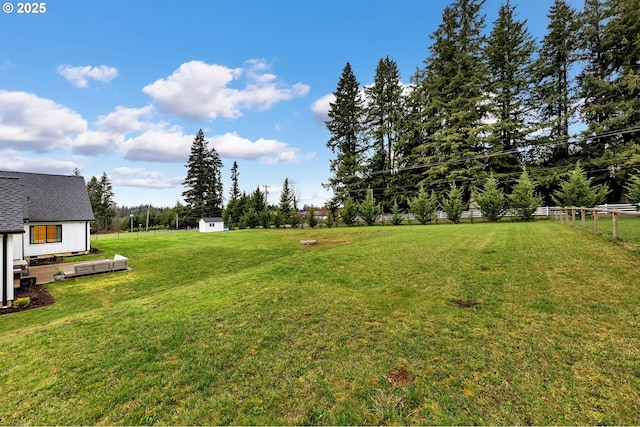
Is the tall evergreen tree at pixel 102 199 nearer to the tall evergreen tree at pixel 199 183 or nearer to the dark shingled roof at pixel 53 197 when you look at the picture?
the tall evergreen tree at pixel 199 183

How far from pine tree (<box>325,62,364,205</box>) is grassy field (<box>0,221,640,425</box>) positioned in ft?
100

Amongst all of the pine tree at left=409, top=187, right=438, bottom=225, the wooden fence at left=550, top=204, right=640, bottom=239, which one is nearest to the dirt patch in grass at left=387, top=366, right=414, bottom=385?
the wooden fence at left=550, top=204, right=640, bottom=239

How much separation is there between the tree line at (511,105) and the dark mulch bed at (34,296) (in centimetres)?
2682

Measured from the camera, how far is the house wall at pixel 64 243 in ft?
54.0

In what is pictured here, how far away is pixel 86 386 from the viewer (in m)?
3.35

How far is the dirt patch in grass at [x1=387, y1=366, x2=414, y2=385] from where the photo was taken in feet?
10.0

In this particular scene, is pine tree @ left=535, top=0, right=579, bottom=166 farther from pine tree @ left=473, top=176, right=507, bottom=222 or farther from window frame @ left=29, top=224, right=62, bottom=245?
→ window frame @ left=29, top=224, right=62, bottom=245

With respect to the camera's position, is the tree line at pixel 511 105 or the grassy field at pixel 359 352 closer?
the grassy field at pixel 359 352

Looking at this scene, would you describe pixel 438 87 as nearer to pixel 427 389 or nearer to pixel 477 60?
pixel 477 60

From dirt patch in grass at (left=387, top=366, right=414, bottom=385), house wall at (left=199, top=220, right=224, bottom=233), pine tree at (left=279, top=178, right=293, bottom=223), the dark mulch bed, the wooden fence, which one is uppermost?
pine tree at (left=279, top=178, right=293, bottom=223)

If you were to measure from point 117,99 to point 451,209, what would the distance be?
2818cm

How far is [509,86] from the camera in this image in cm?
2892

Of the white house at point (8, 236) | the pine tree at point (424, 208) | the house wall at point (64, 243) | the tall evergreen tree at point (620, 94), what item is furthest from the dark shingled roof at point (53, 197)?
the tall evergreen tree at point (620, 94)

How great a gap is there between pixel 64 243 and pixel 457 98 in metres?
38.0
